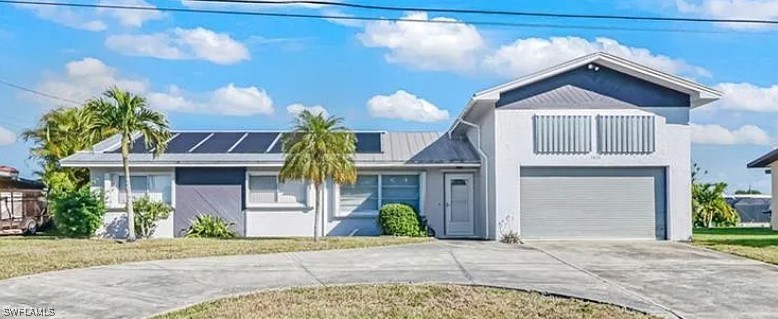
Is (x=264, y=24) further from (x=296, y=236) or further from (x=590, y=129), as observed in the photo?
(x=590, y=129)

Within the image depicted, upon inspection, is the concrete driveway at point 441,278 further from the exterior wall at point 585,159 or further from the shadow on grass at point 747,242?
the exterior wall at point 585,159

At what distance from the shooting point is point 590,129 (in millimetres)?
18922

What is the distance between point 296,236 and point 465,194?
5423 millimetres

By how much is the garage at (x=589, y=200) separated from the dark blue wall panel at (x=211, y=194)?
874cm

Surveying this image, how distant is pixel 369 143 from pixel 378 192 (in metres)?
2.44

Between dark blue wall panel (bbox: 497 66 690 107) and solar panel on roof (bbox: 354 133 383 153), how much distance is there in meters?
5.35

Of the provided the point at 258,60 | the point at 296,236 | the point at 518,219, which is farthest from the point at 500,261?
the point at 258,60

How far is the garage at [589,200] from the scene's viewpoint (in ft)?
62.7

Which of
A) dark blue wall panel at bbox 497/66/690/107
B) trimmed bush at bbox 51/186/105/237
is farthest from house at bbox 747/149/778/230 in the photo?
trimmed bush at bbox 51/186/105/237

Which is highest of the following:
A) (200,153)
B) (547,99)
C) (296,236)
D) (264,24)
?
(264,24)

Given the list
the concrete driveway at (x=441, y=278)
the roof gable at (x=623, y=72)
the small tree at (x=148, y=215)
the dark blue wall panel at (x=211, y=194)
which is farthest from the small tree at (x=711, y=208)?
the small tree at (x=148, y=215)

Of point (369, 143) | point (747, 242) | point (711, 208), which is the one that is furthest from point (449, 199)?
point (711, 208)

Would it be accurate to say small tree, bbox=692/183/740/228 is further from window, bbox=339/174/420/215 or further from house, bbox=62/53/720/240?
window, bbox=339/174/420/215

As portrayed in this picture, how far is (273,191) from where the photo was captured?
21531 millimetres
